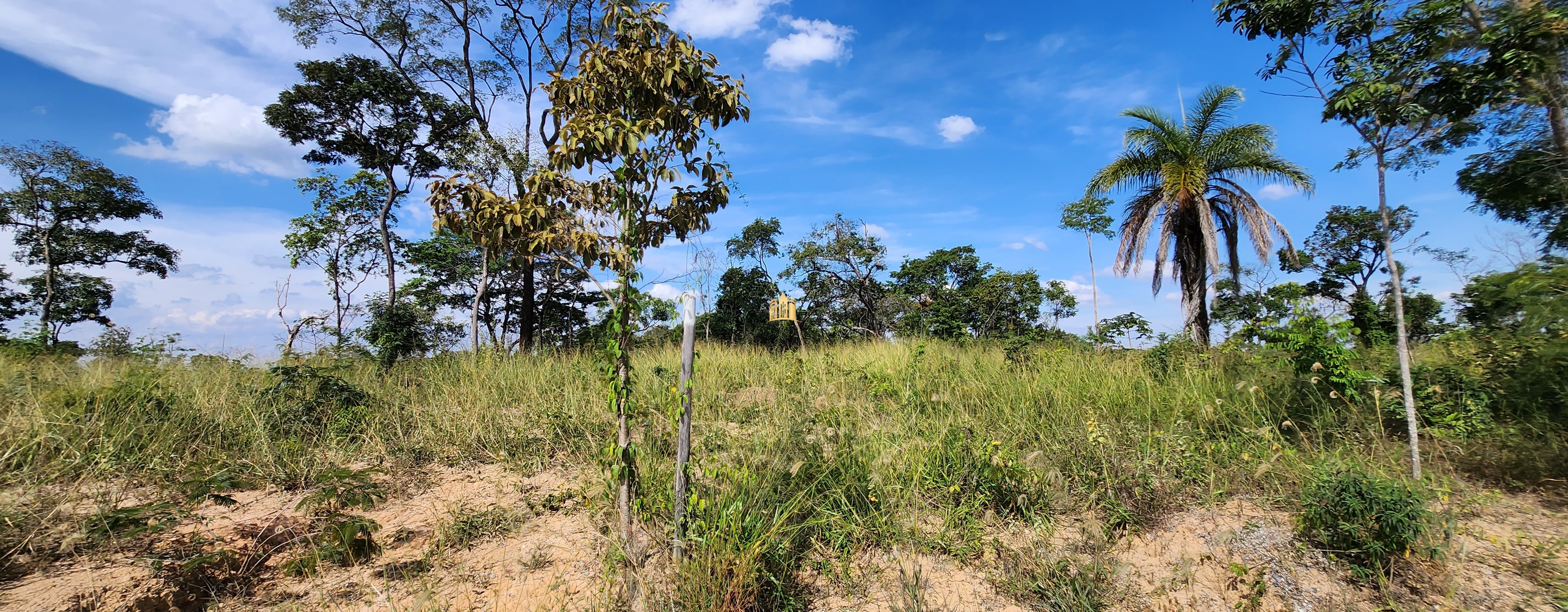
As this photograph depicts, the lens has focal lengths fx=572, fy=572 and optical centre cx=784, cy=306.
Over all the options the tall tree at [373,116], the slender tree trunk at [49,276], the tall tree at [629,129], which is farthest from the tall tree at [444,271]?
the tall tree at [629,129]

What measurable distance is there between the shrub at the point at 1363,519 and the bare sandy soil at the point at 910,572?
122mm

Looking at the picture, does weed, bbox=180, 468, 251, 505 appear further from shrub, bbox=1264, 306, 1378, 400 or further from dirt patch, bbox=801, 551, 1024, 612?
shrub, bbox=1264, 306, 1378, 400

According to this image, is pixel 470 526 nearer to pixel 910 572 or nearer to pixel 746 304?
pixel 910 572

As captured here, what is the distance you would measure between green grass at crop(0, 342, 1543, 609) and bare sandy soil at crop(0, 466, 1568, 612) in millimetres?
206

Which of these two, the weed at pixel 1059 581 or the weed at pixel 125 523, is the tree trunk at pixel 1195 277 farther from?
the weed at pixel 125 523

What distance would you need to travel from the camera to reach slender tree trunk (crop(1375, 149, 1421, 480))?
379 cm

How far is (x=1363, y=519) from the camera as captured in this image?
3207mm

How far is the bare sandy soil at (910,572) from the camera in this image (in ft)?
9.75

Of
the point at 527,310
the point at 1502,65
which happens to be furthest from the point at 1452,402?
the point at 527,310

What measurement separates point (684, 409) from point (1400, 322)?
197 inches

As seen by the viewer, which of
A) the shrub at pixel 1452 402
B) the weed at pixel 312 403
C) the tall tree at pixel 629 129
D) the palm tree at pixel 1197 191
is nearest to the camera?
the tall tree at pixel 629 129

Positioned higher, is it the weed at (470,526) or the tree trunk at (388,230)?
the tree trunk at (388,230)

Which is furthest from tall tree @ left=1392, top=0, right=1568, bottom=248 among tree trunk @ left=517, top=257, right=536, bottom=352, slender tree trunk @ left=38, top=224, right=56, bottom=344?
slender tree trunk @ left=38, top=224, right=56, bottom=344

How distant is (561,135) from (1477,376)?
767 cm
